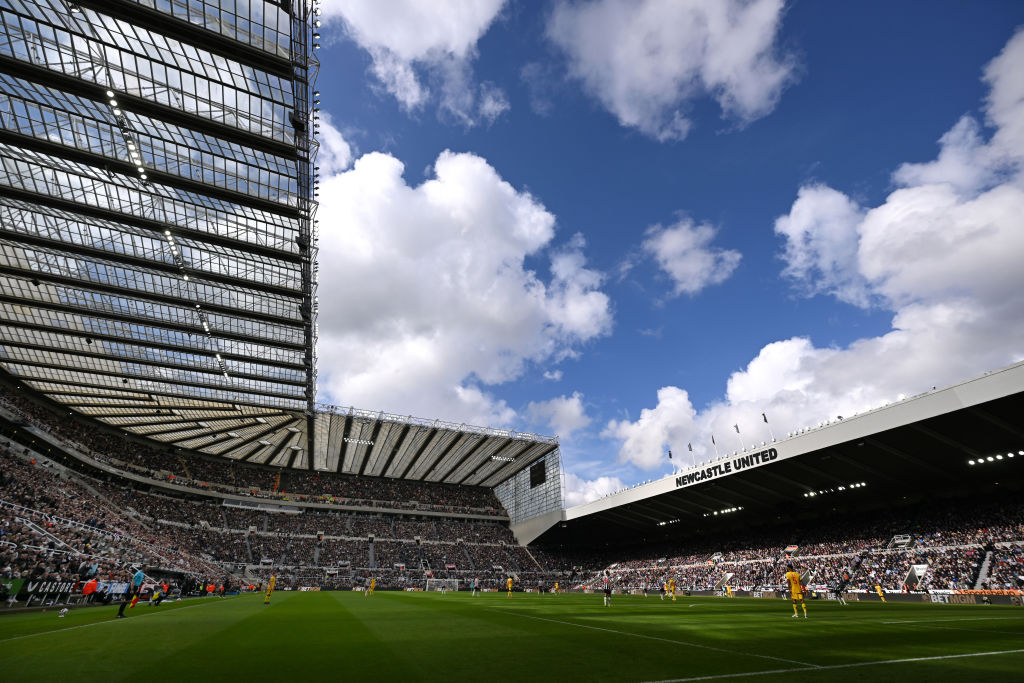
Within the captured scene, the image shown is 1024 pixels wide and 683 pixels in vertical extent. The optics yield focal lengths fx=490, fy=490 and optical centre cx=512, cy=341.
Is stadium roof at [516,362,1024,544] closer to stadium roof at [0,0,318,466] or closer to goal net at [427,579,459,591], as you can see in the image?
goal net at [427,579,459,591]

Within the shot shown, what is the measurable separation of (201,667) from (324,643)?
3886 mm

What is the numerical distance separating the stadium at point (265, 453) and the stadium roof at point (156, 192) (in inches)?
5.6

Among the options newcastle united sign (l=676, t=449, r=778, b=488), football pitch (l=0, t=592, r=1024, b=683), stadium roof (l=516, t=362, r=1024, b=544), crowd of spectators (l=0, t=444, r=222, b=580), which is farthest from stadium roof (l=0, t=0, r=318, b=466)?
stadium roof (l=516, t=362, r=1024, b=544)

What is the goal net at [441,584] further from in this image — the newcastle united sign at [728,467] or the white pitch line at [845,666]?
the white pitch line at [845,666]

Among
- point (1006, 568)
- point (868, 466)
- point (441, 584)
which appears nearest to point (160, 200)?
point (868, 466)

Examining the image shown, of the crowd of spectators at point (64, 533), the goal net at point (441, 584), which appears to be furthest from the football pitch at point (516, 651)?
the goal net at point (441, 584)

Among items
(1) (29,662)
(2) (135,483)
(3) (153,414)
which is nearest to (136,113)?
(1) (29,662)

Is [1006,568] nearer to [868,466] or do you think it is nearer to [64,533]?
[868,466]

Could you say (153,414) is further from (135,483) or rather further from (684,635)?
(684,635)

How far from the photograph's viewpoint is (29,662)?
8883mm

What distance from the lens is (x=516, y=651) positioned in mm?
10211

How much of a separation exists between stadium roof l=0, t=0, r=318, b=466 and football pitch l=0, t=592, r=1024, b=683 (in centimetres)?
2142

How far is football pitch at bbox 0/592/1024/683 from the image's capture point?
302 inches

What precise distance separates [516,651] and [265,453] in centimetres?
7535
